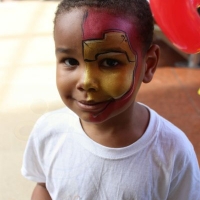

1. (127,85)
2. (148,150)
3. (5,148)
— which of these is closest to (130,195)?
(148,150)

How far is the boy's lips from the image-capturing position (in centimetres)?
58

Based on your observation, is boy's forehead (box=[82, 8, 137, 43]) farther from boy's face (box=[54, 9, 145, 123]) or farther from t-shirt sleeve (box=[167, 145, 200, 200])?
t-shirt sleeve (box=[167, 145, 200, 200])

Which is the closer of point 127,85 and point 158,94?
point 127,85

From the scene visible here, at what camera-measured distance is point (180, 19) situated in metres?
0.47

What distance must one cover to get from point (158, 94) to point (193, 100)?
0.18m

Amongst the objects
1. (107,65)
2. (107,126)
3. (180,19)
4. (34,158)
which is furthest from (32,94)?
(180,19)

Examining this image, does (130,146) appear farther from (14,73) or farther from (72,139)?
(14,73)

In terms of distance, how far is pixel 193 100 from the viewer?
5.83ft

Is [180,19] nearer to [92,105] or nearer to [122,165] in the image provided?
[92,105]

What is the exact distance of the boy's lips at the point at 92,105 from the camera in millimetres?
580

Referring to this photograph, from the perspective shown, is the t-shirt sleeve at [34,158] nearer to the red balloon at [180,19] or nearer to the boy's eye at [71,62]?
the boy's eye at [71,62]

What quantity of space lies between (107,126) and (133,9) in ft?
0.75

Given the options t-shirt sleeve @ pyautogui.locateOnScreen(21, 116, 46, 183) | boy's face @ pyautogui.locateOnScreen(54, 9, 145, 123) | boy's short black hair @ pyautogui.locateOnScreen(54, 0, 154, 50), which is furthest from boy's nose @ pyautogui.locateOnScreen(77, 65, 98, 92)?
t-shirt sleeve @ pyautogui.locateOnScreen(21, 116, 46, 183)

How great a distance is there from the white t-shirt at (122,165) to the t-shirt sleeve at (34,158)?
11mm
